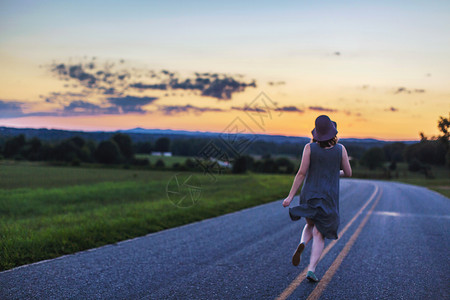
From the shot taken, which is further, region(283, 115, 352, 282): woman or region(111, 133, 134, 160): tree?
region(111, 133, 134, 160): tree

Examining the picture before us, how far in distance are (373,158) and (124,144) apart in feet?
195

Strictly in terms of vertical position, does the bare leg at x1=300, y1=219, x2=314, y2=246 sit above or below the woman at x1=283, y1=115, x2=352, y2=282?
below

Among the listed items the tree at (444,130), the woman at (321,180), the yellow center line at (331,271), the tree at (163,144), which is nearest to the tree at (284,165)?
the tree at (163,144)

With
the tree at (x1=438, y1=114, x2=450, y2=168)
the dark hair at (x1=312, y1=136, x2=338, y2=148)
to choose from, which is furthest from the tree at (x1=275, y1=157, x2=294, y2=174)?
the dark hair at (x1=312, y1=136, x2=338, y2=148)

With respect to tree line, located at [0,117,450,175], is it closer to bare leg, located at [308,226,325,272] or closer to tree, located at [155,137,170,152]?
tree, located at [155,137,170,152]

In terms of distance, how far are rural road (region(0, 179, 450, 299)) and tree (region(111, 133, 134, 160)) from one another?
2096 inches

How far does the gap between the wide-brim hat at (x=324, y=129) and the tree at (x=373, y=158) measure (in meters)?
92.7

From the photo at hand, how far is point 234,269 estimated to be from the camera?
19.7ft

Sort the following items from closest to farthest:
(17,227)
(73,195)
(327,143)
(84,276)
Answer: (327,143)
(84,276)
(17,227)
(73,195)

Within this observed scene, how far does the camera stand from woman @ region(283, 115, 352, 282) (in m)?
5.11

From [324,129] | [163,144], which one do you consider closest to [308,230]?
[324,129]

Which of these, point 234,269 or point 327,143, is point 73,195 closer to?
point 234,269

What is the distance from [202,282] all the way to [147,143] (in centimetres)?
5889

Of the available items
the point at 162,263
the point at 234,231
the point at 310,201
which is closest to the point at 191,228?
the point at 234,231
